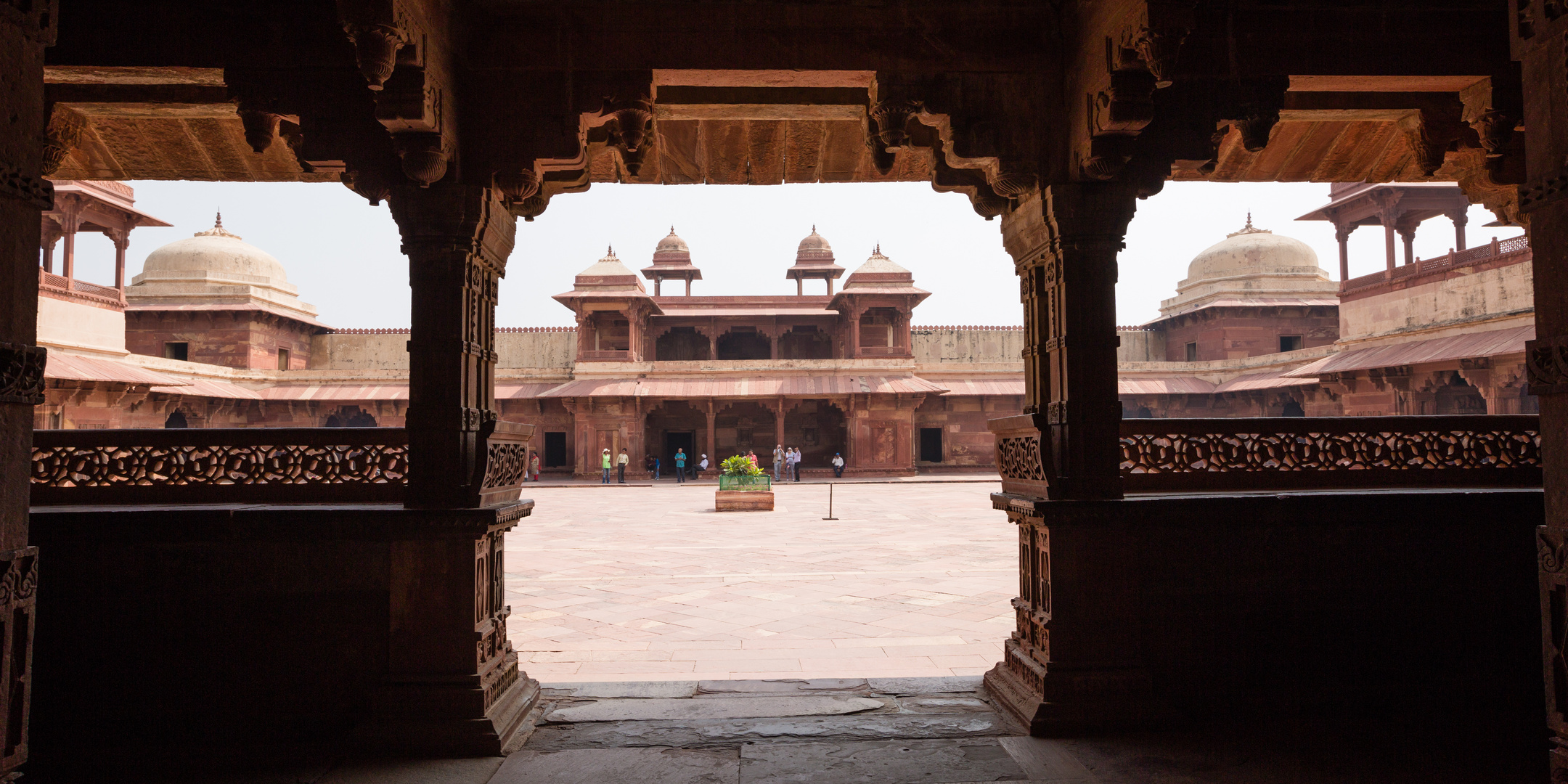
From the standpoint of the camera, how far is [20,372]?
1.99 metres

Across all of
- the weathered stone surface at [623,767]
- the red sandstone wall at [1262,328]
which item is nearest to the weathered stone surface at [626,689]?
the weathered stone surface at [623,767]

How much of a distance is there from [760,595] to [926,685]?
9.95 feet

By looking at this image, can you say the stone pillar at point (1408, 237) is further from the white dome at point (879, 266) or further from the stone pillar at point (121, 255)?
the stone pillar at point (121, 255)

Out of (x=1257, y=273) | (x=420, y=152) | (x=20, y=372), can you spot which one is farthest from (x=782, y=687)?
(x=1257, y=273)

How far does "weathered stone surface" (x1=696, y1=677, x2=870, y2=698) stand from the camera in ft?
14.3

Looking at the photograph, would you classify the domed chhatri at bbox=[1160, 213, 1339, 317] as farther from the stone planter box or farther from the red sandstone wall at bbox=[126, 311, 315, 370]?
the red sandstone wall at bbox=[126, 311, 315, 370]

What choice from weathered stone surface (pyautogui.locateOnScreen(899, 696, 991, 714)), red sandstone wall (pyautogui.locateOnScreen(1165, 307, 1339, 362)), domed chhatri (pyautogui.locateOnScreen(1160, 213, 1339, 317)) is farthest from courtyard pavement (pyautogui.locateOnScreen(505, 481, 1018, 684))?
domed chhatri (pyautogui.locateOnScreen(1160, 213, 1339, 317))

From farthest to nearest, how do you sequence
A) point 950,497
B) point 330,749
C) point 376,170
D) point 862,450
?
point 862,450 → point 950,497 → point 376,170 → point 330,749

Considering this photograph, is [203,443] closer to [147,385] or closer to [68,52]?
[68,52]

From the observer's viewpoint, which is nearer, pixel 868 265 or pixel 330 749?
pixel 330 749

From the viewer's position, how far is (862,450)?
24984 millimetres

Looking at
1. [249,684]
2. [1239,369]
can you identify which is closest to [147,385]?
[249,684]

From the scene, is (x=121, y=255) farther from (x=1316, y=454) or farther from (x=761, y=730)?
(x=1316, y=454)

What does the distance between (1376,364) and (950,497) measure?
10103mm
